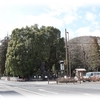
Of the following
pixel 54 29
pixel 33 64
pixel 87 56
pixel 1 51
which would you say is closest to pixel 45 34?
pixel 54 29

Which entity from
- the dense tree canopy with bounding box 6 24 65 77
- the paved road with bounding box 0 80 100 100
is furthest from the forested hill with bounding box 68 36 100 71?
the paved road with bounding box 0 80 100 100

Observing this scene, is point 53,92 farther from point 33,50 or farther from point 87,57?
point 87,57

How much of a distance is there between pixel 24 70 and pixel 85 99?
54.8 metres

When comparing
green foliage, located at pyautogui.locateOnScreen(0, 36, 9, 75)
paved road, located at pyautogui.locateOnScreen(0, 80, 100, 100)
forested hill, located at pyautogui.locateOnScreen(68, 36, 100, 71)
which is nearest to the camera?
paved road, located at pyautogui.locateOnScreen(0, 80, 100, 100)

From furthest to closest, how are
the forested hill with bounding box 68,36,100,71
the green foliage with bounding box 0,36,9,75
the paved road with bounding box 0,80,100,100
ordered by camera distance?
the green foliage with bounding box 0,36,9,75, the forested hill with bounding box 68,36,100,71, the paved road with bounding box 0,80,100,100

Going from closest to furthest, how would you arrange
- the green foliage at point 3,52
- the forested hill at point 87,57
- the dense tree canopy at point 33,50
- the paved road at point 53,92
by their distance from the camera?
the paved road at point 53,92 < the dense tree canopy at point 33,50 < the forested hill at point 87,57 < the green foliage at point 3,52

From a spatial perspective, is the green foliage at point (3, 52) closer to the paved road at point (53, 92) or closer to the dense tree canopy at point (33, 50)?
the dense tree canopy at point (33, 50)

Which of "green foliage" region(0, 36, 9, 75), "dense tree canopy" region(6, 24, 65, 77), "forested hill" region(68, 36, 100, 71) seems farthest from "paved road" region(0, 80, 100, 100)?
"green foliage" region(0, 36, 9, 75)

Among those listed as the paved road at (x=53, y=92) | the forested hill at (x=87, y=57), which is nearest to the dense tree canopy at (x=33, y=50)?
the forested hill at (x=87, y=57)

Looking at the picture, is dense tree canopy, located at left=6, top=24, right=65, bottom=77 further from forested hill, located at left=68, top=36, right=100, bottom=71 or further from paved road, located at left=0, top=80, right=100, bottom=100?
paved road, located at left=0, top=80, right=100, bottom=100

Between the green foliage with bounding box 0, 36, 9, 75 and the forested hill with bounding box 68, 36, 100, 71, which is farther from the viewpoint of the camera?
the green foliage with bounding box 0, 36, 9, 75

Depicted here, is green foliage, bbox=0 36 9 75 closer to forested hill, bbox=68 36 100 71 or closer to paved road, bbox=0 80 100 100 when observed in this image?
forested hill, bbox=68 36 100 71

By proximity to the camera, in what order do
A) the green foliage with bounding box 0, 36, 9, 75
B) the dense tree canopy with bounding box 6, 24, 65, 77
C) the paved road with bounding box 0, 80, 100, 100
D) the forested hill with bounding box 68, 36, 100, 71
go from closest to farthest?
the paved road with bounding box 0, 80, 100, 100, the dense tree canopy with bounding box 6, 24, 65, 77, the forested hill with bounding box 68, 36, 100, 71, the green foliage with bounding box 0, 36, 9, 75

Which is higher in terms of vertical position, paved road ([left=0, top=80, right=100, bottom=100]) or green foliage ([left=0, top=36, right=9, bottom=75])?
green foliage ([left=0, top=36, right=9, bottom=75])
